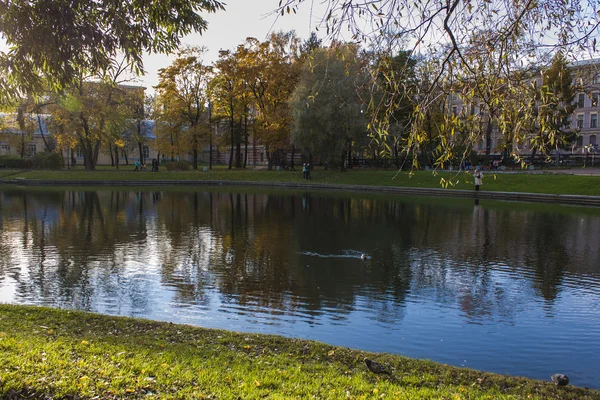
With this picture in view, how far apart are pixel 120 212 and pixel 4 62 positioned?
53.2ft

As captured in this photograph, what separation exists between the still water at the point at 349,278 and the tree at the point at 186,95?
33846 millimetres

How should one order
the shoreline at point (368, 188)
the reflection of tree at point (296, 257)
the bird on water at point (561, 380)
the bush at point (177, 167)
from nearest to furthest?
1. the bird on water at point (561, 380)
2. the reflection of tree at point (296, 257)
3. the shoreline at point (368, 188)
4. the bush at point (177, 167)

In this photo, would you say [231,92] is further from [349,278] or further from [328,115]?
[349,278]

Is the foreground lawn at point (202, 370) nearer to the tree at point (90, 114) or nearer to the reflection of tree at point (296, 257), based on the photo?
the reflection of tree at point (296, 257)

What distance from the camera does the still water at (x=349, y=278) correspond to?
7.88 metres

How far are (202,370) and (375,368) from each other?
1958mm

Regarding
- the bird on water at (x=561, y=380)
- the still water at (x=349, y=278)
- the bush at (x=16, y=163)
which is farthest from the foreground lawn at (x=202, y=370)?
the bush at (x=16, y=163)

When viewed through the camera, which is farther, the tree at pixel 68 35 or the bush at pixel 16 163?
the bush at pixel 16 163

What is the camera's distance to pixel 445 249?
1507 centimetres

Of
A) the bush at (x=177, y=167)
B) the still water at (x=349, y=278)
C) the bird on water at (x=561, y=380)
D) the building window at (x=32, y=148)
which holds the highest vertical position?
the building window at (x=32, y=148)

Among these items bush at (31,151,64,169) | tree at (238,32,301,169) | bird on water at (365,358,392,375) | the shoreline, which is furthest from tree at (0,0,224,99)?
bush at (31,151,64,169)

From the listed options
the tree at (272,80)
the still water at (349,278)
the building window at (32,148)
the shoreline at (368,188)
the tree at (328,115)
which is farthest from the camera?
the building window at (32,148)

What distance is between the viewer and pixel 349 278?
11.4m

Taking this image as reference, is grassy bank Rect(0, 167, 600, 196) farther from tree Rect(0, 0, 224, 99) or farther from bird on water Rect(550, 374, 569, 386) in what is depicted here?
bird on water Rect(550, 374, 569, 386)
